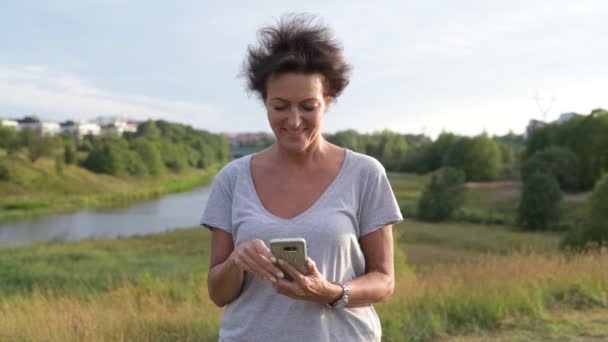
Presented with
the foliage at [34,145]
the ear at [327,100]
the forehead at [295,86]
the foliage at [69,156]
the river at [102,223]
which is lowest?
the river at [102,223]

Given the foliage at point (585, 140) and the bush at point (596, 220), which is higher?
the foliage at point (585, 140)

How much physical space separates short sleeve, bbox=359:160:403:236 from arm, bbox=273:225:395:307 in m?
0.03

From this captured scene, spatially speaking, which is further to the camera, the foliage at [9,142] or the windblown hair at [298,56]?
the foliage at [9,142]

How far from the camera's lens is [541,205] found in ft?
110

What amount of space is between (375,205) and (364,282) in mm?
248

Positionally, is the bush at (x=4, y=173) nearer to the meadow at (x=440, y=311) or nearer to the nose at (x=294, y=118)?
the meadow at (x=440, y=311)

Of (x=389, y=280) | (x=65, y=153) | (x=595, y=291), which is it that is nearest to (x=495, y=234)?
(x=595, y=291)

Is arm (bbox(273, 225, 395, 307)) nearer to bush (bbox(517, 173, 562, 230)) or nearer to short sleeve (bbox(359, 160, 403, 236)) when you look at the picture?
short sleeve (bbox(359, 160, 403, 236))

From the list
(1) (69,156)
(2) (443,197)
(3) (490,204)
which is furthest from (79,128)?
(2) (443,197)

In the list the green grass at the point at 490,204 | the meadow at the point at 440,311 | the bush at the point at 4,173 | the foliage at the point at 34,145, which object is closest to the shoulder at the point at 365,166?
the meadow at the point at 440,311

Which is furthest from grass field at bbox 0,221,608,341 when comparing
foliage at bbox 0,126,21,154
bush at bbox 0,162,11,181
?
foliage at bbox 0,126,21,154

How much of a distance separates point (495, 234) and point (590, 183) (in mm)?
16704

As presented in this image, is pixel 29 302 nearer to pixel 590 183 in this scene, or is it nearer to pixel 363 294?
pixel 363 294

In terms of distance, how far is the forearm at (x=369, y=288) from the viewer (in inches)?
62.7
